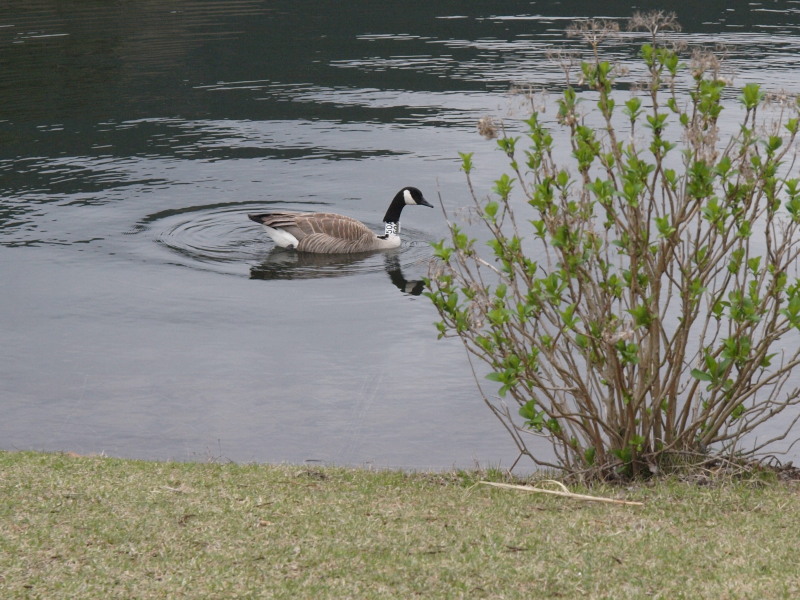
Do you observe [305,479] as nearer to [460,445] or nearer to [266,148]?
[460,445]

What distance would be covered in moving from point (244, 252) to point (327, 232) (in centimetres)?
126

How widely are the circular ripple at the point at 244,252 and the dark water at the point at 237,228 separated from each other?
5 cm

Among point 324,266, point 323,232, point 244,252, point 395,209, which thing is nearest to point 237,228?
point 244,252

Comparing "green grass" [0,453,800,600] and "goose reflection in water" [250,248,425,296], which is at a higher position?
"green grass" [0,453,800,600]

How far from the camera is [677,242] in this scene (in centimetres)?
744

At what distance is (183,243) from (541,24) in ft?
88.4

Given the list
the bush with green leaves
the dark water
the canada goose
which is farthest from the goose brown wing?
the bush with green leaves

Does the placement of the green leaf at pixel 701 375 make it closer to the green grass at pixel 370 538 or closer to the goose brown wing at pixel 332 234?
Result: the green grass at pixel 370 538

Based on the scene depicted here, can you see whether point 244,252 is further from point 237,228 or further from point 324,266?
point 324,266

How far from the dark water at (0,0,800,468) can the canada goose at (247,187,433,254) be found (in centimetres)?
31

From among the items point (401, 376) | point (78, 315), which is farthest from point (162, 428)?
point (78, 315)

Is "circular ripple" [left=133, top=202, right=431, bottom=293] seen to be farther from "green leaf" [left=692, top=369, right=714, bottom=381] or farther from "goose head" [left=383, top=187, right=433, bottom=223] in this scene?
"green leaf" [left=692, top=369, right=714, bottom=381]

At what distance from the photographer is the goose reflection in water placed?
15.8 m

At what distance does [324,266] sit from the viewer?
54.3 ft
